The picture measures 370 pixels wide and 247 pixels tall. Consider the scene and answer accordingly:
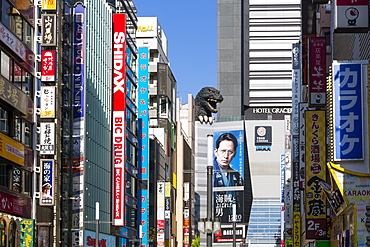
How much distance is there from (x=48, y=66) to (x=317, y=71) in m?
15.5

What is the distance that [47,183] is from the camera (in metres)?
55.6

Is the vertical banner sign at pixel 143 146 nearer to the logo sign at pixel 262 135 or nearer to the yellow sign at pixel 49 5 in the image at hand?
the yellow sign at pixel 49 5

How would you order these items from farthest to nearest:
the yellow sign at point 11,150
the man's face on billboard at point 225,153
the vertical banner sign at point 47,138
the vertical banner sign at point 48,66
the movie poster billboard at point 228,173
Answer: the man's face on billboard at point 225,153
the movie poster billboard at point 228,173
the vertical banner sign at point 47,138
the vertical banner sign at point 48,66
the yellow sign at point 11,150

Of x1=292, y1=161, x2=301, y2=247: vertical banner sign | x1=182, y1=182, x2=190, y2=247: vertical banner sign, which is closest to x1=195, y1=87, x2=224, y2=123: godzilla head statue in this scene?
x1=182, y1=182, x2=190, y2=247: vertical banner sign

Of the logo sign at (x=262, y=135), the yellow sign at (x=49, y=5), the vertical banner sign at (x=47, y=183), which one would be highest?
the logo sign at (x=262, y=135)

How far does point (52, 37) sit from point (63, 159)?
11.9m

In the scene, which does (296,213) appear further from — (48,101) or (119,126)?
(48,101)

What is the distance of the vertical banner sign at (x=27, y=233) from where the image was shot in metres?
51.8

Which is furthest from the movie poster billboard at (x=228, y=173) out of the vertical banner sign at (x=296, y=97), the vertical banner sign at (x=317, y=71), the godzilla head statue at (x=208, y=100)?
the vertical banner sign at (x=317, y=71)

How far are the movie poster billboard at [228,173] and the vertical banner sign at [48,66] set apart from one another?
13467 centimetres

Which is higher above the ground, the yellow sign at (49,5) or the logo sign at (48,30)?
the yellow sign at (49,5)

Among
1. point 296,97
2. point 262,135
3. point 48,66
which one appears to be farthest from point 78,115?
point 262,135

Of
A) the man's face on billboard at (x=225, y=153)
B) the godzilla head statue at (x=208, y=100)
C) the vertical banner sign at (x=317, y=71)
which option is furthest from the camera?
the godzilla head statue at (x=208, y=100)

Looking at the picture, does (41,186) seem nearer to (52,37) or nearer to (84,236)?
(52,37)
